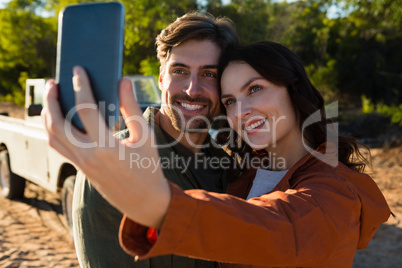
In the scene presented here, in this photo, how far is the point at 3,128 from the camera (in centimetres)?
635

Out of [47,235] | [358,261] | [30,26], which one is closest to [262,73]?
[358,261]

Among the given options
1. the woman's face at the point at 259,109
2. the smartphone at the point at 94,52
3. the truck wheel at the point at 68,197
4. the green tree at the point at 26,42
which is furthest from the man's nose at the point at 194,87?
the green tree at the point at 26,42

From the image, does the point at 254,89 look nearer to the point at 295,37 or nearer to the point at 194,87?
the point at 194,87

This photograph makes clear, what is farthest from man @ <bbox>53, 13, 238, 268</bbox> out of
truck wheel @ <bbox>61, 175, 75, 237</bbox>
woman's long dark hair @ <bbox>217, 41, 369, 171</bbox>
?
truck wheel @ <bbox>61, 175, 75, 237</bbox>

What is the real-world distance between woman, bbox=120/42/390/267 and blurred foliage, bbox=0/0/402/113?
5357 millimetres

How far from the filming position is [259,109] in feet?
5.24

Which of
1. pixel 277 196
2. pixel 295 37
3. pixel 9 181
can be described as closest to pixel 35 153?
pixel 9 181

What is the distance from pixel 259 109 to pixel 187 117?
0.67 m

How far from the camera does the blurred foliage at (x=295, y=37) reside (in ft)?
34.7

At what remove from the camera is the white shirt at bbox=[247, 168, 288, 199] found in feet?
5.52

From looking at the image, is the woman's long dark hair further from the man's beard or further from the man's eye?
the man's beard

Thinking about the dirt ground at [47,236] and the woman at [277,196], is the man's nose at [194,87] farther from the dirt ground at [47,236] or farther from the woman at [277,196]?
the dirt ground at [47,236]

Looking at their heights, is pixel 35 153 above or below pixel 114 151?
below

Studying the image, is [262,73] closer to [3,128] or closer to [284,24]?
[3,128]
